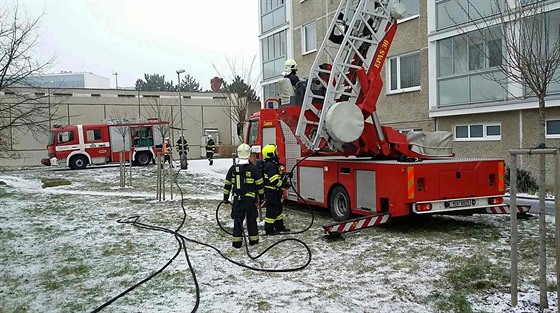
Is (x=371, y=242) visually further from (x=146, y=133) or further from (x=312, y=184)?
(x=146, y=133)

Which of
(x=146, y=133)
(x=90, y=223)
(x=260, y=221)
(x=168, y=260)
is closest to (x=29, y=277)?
(x=168, y=260)

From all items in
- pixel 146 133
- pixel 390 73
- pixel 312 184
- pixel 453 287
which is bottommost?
pixel 453 287

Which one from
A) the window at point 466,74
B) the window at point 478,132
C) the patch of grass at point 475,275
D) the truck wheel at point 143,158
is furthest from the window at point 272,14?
the patch of grass at point 475,275

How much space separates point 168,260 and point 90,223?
3.76m

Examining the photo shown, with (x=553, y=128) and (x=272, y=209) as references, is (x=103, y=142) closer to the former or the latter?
(x=272, y=209)

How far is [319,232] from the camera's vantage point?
8617mm

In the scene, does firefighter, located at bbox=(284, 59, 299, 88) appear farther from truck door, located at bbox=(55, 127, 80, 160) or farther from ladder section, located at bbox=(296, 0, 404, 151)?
truck door, located at bbox=(55, 127, 80, 160)

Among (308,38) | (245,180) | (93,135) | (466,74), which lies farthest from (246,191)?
(93,135)

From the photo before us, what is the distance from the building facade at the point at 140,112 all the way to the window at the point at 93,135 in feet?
32.3

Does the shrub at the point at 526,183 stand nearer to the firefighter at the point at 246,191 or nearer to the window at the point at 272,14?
the firefighter at the point at 246,191

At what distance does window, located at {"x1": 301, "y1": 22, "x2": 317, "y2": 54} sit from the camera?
81.5 feet

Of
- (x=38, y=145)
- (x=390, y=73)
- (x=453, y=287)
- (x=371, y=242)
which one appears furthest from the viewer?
(x=38, y=145)

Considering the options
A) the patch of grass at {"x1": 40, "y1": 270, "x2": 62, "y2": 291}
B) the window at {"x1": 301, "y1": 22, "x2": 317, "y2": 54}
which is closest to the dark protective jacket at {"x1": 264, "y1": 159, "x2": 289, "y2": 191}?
the patch of grass at {"x1": 40, "y1": 270, "x2": 62, "y2": 291}

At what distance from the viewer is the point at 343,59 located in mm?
8695
